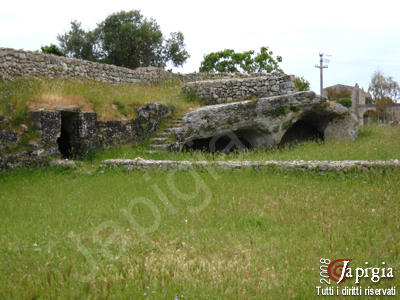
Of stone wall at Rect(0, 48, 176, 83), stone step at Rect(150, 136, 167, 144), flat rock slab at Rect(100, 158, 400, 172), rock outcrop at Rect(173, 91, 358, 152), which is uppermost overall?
stone wall at Rect(0, 48, 176, 83)

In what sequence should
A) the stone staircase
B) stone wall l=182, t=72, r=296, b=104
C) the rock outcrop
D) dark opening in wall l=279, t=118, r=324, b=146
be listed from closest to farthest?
the stone staircase, the rock outcrop, dark opening in wall l=279, t=118, r=324, b=146, stone wall l=182, t=72, r=296, b=104

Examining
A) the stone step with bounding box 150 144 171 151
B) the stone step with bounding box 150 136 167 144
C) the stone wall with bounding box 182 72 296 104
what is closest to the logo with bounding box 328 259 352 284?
the stone step with bounding box 150 144 171 151

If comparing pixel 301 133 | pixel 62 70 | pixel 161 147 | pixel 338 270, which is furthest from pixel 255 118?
pixel 338 270

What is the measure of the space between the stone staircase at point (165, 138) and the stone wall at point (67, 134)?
46 cm

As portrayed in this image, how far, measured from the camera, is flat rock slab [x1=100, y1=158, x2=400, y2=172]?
813 centimetres

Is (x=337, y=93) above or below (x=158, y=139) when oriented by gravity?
above

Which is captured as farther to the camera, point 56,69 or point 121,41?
point 121,41

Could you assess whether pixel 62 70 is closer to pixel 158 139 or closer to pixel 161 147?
pixel 158 139

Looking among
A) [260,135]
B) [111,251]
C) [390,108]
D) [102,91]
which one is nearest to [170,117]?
[102,91]

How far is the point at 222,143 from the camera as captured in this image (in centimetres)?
1547

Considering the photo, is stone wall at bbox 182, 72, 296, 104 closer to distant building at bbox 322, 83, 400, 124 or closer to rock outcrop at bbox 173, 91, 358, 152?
rock outcrop at bbox 173, 91, 358, 152

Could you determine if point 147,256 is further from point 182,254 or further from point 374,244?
point 374,244

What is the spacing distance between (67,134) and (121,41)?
22483mm

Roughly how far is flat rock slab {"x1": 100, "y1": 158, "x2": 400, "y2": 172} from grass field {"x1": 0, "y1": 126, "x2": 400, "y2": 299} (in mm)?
225
